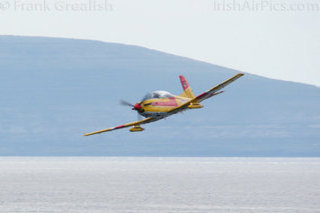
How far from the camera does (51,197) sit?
13938cm

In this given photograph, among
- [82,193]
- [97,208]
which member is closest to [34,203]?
[97,208]

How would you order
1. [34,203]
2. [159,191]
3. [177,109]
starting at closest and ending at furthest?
[177,109]
[34,203]
[159,191]

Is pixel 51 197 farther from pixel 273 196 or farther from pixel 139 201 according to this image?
pixel 273 196

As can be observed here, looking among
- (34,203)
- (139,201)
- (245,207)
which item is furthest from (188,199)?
(34,203)

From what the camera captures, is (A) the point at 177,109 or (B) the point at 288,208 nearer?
(A) the point at 177,109

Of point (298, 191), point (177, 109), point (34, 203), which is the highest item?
point (177, 109)

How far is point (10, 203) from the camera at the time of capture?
124 m

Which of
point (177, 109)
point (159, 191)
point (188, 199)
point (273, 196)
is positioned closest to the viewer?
point (177, 109)

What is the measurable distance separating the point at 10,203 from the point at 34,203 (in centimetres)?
369

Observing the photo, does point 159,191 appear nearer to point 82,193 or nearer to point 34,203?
point 82,193

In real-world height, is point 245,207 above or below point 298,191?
above

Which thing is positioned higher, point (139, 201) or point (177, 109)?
point (177, 109)

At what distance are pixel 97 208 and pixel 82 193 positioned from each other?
33.9m

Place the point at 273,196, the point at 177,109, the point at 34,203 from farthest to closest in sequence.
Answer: the point at 273,196
the point at 34,203
the point at 177,109
